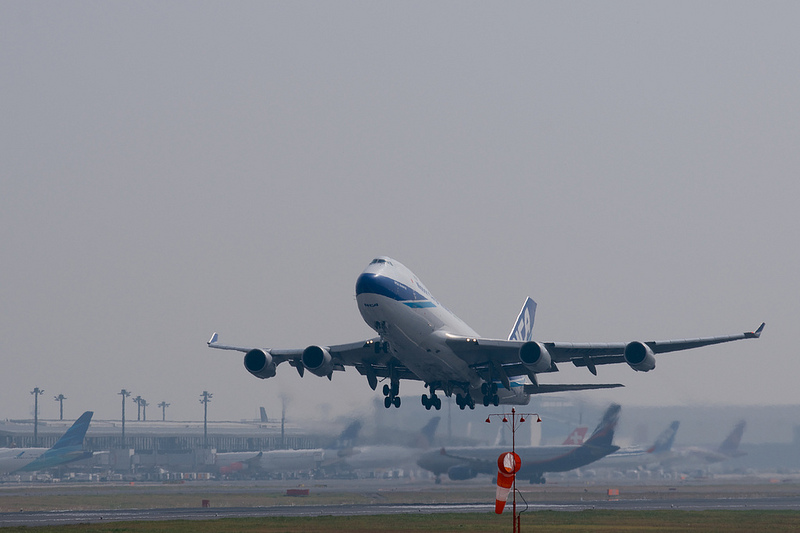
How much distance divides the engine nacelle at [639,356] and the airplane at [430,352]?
54 mm

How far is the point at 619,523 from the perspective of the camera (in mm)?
57000

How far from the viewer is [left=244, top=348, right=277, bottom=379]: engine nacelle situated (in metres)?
57.0

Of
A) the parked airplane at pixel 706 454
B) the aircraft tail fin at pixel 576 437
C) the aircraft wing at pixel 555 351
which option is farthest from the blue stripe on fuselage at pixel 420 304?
the aircraft tail fin at pixel 576 437

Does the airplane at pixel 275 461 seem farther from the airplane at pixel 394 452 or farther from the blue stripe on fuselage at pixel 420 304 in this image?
the blue stripe on fuselage at pixel 420 304

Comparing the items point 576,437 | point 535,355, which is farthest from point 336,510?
point 576,437

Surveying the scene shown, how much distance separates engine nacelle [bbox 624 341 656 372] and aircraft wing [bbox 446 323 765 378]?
56 millimetres

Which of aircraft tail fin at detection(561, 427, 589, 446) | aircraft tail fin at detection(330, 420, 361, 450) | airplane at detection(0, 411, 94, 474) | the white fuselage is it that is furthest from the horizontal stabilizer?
airplane at detection(0, 411, 94, 474)

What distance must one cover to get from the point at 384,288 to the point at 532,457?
198 ft

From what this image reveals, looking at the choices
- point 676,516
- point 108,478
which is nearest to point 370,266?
point 676,516

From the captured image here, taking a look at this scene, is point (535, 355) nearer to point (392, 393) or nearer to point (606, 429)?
point (392, 393)

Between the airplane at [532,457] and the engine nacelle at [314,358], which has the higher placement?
the engine nacelle at [314,358]

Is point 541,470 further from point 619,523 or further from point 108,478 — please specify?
point 108,478

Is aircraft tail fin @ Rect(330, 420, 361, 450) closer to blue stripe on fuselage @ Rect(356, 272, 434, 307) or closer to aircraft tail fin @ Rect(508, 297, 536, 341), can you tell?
aircraft tail fin @ Rect(508, 297, 536, 341)

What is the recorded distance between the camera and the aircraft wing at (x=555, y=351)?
175 ft
